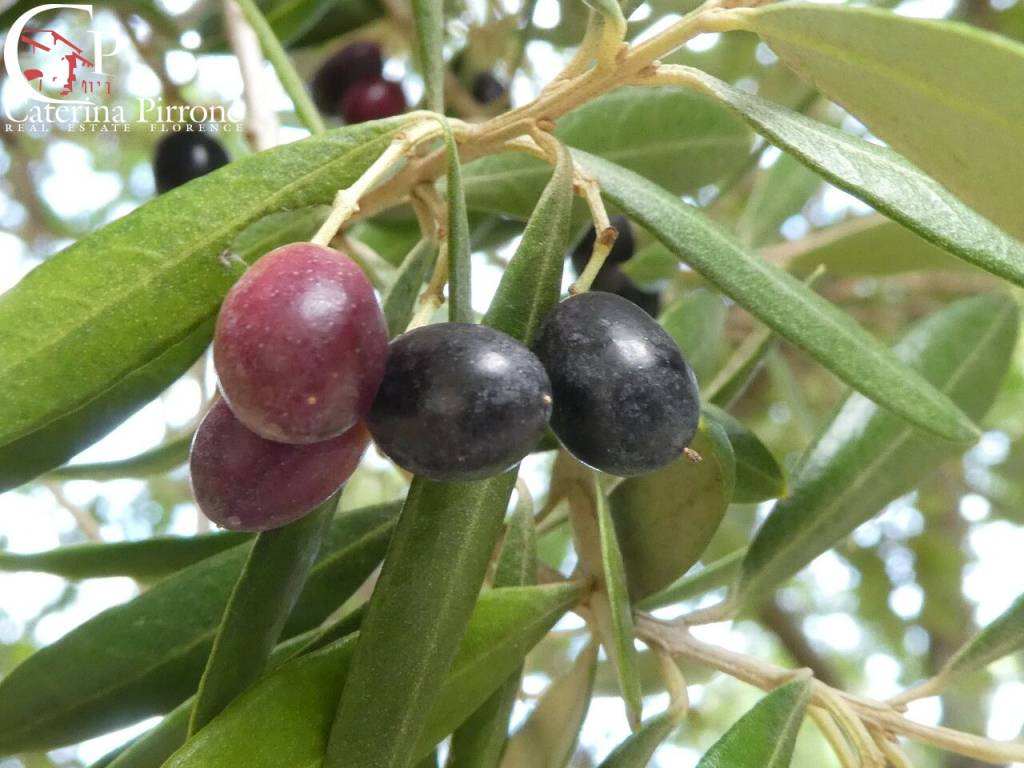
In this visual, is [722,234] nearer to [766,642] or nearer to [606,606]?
[606,606]

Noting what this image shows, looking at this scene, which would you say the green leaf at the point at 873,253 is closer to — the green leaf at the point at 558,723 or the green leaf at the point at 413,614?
the green leaf at the point at 558,723

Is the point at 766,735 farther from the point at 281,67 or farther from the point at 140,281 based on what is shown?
the point at 281,67

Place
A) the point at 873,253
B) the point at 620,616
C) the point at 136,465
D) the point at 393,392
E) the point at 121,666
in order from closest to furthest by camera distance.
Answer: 1. the point at 393,392
2. the point at 620,616
3. the point at 121,666
4. the point at 136,465
5. the point at 873,253

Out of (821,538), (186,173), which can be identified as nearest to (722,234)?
(821,538)

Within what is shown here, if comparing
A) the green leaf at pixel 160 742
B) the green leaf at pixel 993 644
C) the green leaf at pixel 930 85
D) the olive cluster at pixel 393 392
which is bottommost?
the green leaf at pixel 993 644

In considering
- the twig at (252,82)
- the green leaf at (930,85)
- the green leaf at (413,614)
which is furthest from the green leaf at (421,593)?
the twig at (252,82)

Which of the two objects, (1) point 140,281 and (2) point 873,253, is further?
(2) point 873,253

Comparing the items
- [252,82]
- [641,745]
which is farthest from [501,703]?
[252,82]
